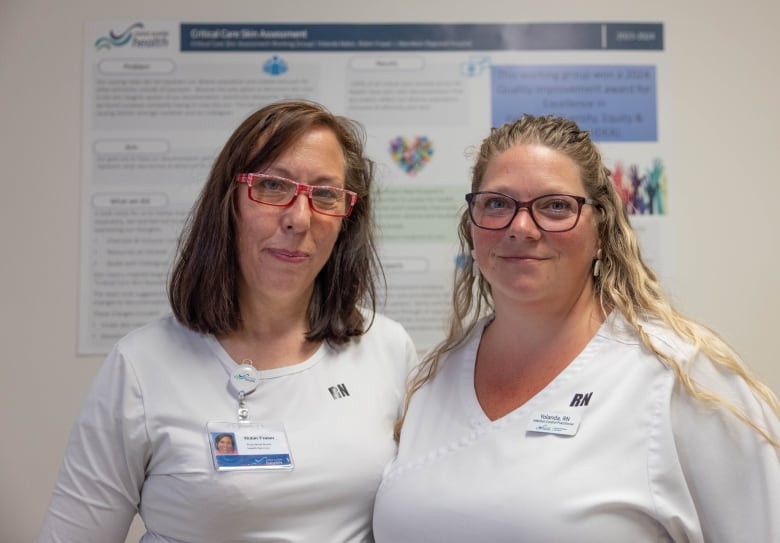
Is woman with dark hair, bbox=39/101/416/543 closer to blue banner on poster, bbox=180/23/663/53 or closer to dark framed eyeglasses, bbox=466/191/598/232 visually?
dark framed eyeglasses, bbox=466/191/598/232

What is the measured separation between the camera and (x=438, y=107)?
2.48 meters

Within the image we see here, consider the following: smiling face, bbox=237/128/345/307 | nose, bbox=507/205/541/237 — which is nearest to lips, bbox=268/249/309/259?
smiling face, bbox=237/128/345/307

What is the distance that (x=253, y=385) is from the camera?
1.45 meters

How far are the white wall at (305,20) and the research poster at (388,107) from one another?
57mm

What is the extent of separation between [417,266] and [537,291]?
1.14 metres

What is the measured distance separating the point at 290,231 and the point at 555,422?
0.67 m

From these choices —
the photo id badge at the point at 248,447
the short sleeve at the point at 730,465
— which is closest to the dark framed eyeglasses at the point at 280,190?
the photo id badge at the point at 248,447

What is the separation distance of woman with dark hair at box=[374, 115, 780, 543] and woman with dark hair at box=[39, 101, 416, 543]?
5.8 inches

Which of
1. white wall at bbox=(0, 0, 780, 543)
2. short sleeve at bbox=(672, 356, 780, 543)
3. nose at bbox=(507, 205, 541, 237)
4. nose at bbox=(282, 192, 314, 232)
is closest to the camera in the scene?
short sleeve at bbox=(672, 356, 780, 543)

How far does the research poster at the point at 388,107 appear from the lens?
245 centimetres

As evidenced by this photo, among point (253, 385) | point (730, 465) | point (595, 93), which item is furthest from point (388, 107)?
point (730, 465)

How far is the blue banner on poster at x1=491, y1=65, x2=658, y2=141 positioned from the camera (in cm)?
248

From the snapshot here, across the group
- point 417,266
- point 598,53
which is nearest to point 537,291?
point 417,266

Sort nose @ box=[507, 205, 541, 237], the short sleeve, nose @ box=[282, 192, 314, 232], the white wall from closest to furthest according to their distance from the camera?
the short sleeve → nose @ box=[507, 205, 541, 237] → nose @ box=[282, 192, 314, 232] → the white wall
